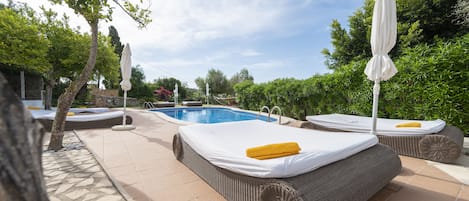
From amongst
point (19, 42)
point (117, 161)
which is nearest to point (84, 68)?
point (117, 161)

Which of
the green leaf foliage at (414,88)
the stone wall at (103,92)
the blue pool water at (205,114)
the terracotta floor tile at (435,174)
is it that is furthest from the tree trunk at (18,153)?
the stone wall at (103,92)

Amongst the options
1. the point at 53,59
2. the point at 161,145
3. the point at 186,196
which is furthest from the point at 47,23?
the point at 186,196

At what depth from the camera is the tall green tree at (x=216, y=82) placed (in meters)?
21.6

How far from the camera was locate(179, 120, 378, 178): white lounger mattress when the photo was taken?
152cm

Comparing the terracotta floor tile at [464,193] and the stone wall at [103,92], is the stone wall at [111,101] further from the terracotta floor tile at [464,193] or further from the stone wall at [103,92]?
the terracotta floor tile at [464,193]

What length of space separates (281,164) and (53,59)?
9.99 m

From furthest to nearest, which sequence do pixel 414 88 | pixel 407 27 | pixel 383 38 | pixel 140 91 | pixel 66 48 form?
1. pixel 140 91
2. pixel 407 27
3. pixel 66 48
4. pixel 414 88
5. pixel 383 38

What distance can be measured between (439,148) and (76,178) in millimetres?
5106

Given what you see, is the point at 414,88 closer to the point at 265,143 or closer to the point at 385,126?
the point at 385,126

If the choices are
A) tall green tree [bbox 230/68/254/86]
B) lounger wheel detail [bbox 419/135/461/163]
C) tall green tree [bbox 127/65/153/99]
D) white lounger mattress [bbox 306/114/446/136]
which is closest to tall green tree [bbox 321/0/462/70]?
white lounger mattress [bbox 306/114/446/136]

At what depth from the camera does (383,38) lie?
3000 millimetres

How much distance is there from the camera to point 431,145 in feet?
9.64

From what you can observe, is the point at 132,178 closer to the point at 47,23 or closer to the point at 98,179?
the point at 98,179

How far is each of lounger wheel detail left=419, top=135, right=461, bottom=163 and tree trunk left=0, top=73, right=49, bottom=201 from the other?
4.30 meters
